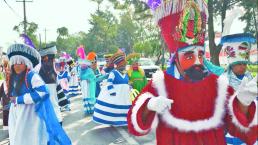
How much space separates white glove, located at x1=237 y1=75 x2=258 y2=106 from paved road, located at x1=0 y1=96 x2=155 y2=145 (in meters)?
5.24

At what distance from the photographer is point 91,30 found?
86625mm

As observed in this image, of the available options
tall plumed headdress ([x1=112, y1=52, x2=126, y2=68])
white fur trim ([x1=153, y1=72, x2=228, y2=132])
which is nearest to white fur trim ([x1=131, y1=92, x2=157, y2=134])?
white fur trim ([x1=153, y1=72, x2=228, y2=132])

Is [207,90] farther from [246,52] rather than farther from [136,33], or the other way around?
[136,33]

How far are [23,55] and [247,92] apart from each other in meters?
4.10

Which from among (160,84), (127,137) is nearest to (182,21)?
(160,84)

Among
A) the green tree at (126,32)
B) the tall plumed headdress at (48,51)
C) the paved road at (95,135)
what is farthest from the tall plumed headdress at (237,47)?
the green tree at (126,32)

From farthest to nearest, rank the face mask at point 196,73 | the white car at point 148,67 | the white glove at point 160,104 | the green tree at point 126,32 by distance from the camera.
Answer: the green tree at point 126,32 → the white car at point 148,67 → the face mask at point 196,73 → the white glove at point 160,104

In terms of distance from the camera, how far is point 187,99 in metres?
3.69

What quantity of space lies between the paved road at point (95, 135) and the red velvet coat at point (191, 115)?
4.78 m

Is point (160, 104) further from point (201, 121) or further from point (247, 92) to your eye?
point (247, 92)

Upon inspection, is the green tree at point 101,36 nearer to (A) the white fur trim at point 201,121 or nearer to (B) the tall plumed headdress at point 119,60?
(B) the tall plumed headdress at point 119,60

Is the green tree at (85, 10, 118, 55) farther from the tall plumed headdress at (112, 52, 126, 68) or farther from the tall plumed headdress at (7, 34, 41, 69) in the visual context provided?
the tall plumed headdress at (7, 34, 41, 69)

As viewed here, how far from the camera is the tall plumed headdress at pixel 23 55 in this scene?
6.49m

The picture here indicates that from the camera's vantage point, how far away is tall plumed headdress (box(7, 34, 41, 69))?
6488mm
